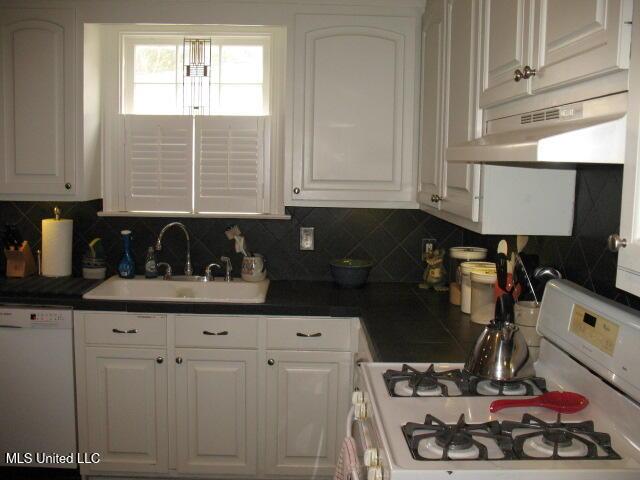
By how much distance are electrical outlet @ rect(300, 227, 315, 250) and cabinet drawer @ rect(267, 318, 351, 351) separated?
65cm

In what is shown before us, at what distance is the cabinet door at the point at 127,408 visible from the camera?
3109mm

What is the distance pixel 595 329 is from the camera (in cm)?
171

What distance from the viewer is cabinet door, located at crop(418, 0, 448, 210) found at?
110 inches

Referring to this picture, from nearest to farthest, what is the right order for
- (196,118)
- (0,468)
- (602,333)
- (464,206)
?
(602,333)
(464,206)
(0,468)
(196,118)

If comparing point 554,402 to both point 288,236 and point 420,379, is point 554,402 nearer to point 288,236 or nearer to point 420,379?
point 420,379

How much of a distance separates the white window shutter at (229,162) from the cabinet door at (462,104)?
113cm

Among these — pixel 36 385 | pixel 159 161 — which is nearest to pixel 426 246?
pixel 159 161

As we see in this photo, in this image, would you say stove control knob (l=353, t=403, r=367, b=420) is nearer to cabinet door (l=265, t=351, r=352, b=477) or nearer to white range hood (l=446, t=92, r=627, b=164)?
white range hood (l=446, t=92, r=627, b=164)

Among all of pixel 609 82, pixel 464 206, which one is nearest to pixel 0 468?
pixel 464 206

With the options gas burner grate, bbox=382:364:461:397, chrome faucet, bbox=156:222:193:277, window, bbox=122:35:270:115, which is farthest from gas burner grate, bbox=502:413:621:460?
window, bbox=122:35:270:115

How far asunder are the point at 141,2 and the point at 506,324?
2327 millimetres

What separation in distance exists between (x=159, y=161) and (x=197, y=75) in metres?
0.47

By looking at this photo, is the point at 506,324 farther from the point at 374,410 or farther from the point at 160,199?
the point at 160,199

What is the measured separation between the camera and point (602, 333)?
1.68 meters
